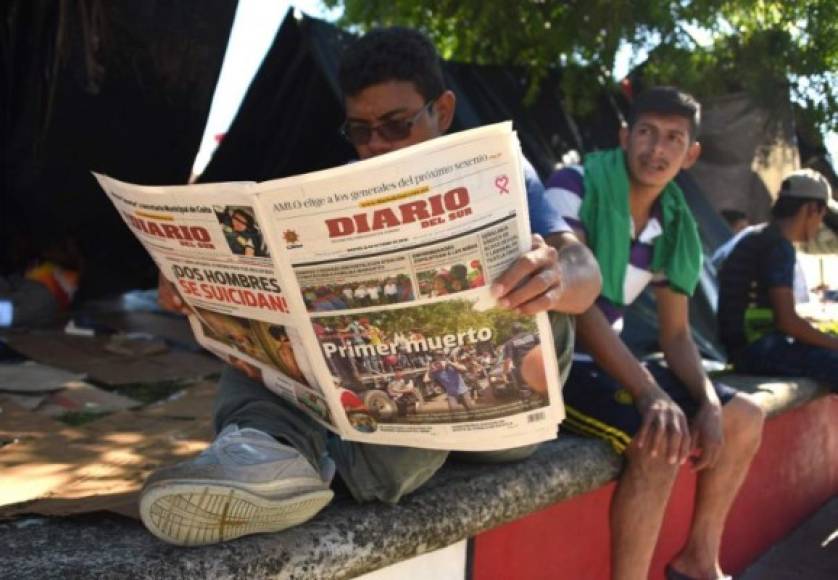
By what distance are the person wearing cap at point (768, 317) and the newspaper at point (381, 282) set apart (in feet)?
7.35

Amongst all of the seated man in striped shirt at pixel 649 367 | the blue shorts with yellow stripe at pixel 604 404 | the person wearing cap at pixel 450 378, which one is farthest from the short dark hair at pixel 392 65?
the blue shorts with yellow stripe at pixel 604 404

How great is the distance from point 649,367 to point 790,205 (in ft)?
5.48

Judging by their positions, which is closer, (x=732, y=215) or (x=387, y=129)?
(x=387, y=129)

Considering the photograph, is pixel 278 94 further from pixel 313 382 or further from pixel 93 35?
pixel 313 382

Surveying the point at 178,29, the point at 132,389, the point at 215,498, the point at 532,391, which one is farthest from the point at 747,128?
the point at 215,498

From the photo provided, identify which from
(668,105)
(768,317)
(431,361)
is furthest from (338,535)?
(768,317)

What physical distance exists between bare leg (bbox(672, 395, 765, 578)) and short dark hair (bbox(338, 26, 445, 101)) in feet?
3.83

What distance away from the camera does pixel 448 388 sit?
1.55 metres

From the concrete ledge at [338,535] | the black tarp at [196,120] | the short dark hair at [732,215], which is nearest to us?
the concrete ledge at [338,535]

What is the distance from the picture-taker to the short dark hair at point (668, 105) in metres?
2.69

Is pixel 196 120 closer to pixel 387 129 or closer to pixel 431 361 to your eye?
pixel 387 129

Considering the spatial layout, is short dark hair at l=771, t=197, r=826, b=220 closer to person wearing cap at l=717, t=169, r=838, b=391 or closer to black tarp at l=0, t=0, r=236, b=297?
person wearing cap at l=717, t=169, r=838, b=391

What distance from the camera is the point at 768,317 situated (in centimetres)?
363

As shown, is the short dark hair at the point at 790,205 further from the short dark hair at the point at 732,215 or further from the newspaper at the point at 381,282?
the newspaper at the point at 381,282
